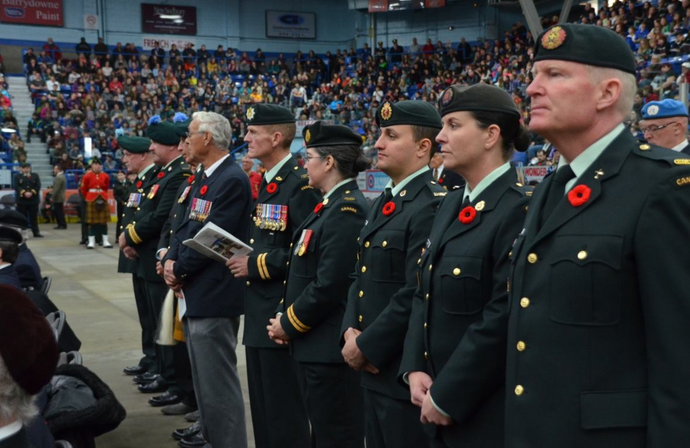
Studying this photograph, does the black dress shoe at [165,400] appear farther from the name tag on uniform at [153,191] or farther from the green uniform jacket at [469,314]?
the green uniform jacket at [469,314]

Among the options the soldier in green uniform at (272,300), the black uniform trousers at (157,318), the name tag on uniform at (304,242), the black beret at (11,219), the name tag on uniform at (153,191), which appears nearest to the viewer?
the name tag on uniform at (304,242)

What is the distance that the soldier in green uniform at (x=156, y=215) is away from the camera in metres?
5.54

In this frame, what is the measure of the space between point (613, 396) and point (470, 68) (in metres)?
24.0

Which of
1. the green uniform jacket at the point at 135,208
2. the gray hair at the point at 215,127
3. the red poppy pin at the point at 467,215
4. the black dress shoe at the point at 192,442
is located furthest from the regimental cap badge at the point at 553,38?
the green uniform jacket at the point at 135,208

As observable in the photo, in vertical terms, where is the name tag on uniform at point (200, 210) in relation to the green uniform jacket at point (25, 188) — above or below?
above

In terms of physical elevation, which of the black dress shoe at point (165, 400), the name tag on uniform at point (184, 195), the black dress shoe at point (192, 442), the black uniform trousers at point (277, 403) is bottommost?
the black dress shoe at point (165, 400)

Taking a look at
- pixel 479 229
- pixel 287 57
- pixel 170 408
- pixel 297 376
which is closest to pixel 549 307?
pixel 479 229

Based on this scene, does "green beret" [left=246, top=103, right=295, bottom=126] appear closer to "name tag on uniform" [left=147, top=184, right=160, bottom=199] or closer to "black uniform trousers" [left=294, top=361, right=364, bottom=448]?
"black uniform trousers" [left=294, top=361, right=364, bottom=448]

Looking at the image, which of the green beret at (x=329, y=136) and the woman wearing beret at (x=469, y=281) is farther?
the green beret at (x=329, y=136)

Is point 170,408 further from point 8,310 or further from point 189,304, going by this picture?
point 8,310

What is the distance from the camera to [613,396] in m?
1.74

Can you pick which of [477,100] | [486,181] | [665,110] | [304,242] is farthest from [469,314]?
[665,110]

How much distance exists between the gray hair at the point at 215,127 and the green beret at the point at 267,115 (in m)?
0.34

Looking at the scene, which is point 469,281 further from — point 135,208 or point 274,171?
point 135,208
